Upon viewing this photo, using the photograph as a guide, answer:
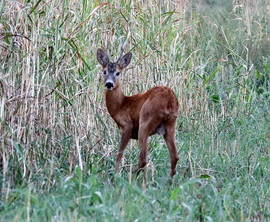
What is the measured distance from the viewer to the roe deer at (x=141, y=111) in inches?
235

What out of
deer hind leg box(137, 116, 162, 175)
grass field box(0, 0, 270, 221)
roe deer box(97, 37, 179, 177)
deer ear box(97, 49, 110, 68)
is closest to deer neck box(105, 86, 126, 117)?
roe deer box(97, 37, 179, 177)

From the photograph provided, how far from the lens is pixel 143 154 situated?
5941 mm

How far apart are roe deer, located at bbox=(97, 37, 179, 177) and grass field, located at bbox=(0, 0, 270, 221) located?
0.17m

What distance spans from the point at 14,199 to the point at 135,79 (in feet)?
10.6

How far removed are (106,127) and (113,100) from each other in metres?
0.32

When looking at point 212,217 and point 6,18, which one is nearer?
point 212,217

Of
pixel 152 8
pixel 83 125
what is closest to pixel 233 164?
pixel 83 125

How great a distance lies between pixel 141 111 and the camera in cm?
611

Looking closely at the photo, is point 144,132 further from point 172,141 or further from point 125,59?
point 125,59

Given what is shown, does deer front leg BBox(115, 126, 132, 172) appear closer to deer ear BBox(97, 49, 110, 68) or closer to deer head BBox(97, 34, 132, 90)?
deer head BBox(97, 34, 132, 90)

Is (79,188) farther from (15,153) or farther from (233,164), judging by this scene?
(233,164)

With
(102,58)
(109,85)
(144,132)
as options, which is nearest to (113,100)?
(109,85)

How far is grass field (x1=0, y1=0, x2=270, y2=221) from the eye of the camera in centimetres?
458

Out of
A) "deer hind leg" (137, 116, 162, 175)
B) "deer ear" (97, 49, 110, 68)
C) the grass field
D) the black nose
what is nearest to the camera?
the grass field
